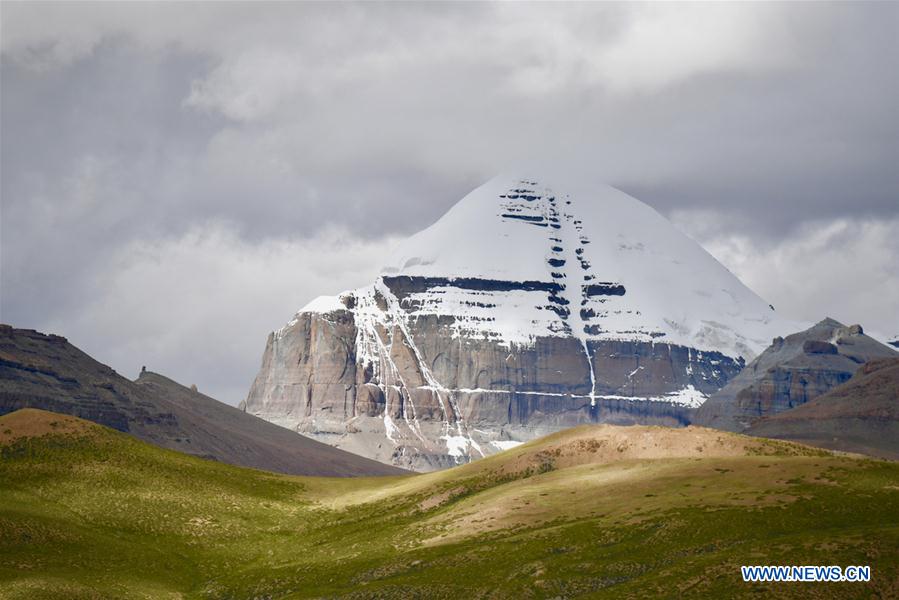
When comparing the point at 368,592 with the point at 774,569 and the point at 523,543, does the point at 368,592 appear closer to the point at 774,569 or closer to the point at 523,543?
the point at 523,543

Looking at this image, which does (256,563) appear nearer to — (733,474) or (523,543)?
(523,543)

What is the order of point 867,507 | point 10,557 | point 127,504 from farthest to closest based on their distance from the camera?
point 127,504 < point 10,557 < point 867,507

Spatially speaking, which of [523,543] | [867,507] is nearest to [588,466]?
[523,543]

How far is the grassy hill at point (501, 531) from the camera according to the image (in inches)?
5512

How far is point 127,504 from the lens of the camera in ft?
616

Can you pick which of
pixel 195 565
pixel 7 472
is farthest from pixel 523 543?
pixel 7 472

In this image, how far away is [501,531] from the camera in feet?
548

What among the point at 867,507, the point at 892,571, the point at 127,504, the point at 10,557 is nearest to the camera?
the point at 892,571

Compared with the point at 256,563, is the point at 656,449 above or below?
above

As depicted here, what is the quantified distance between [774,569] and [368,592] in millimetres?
41637

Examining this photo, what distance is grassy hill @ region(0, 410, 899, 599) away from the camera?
459 feet

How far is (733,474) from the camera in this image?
172m

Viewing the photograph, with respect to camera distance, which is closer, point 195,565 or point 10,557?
point 10,557

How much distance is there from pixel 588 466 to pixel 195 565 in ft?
171
